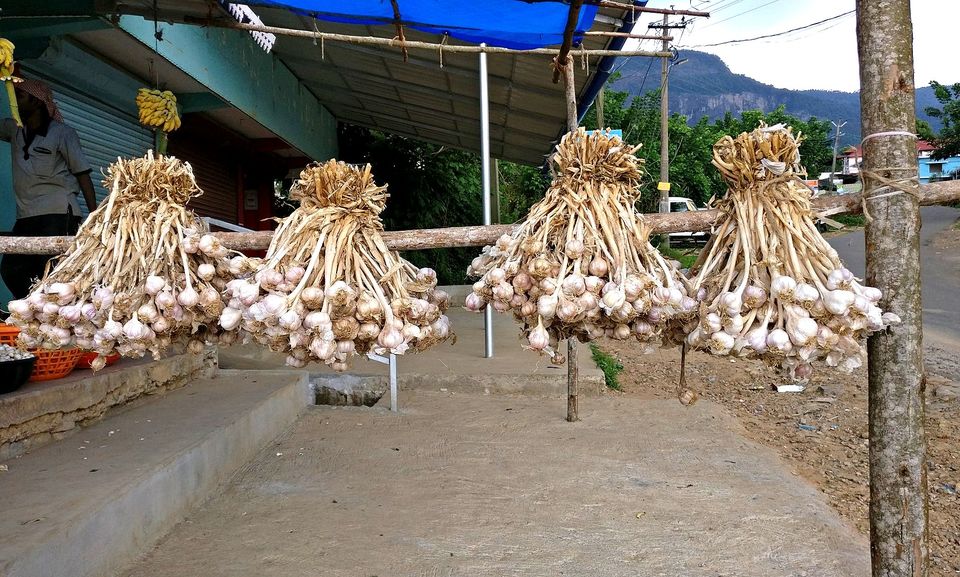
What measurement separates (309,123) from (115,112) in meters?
→ 4.14

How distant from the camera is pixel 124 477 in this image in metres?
2.65

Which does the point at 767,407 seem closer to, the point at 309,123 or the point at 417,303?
the point at 417,303

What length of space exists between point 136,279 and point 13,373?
87.5 inches

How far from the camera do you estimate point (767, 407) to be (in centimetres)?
575

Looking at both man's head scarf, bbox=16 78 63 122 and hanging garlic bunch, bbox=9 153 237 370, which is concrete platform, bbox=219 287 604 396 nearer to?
man's head scarf, bbox=16 78 63 122

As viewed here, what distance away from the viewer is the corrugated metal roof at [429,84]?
540cm

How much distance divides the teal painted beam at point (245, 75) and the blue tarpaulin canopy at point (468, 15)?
5.66 ft

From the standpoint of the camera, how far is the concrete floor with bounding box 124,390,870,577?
269 cm

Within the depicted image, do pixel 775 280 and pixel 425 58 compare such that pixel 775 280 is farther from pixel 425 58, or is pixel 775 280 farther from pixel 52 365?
pixel 425 58

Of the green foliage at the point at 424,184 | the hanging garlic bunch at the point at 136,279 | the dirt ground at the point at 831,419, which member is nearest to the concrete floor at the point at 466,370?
the dirt ground at the point at 831,419


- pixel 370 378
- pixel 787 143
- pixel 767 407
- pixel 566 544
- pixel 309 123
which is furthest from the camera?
pixel 309 123

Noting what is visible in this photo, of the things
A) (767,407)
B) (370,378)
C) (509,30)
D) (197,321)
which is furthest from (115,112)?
(767,407)

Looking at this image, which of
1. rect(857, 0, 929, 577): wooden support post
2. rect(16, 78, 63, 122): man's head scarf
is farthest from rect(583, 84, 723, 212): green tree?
rect(857, 0, 929, 577): wooden support post

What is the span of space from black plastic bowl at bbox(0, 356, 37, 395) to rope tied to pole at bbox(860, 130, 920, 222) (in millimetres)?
3567
